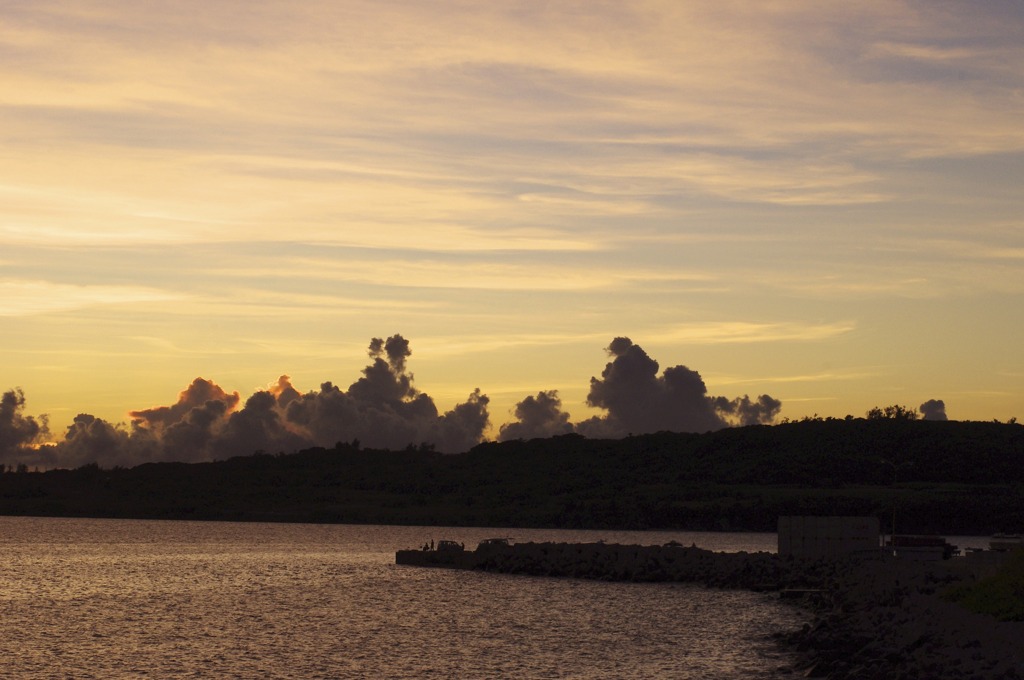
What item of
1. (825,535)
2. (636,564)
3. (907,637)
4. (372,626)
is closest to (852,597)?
(907,637)

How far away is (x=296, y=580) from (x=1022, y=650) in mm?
79828

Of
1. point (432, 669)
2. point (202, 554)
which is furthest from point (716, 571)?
point (202, 554)

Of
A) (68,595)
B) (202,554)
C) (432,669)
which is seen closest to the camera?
(432,669)

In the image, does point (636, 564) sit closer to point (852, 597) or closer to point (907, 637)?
point (852, 597)

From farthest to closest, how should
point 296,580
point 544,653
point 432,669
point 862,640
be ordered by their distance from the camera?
1. point 296,580
2. point 544,653
3. point 432,669
4. point 862,640

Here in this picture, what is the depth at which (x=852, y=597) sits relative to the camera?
67.3 m

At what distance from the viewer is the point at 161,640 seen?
2520 inches

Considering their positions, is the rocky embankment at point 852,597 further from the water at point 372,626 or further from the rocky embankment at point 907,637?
the water at point 372,626

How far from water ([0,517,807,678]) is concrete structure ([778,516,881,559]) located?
51.5 feet

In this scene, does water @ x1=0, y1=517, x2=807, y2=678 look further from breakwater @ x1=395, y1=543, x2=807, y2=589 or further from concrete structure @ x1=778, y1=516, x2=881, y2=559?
concrete structure @ x1=778, y1=516, x2=881, y2=559

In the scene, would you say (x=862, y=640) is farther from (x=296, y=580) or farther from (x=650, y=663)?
(x=296, y=580)

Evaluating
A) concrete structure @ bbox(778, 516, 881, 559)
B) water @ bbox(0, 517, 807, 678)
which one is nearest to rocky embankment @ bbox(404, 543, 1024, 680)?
water @ bbox(0, 517, 807, 678)

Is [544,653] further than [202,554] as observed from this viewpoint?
No

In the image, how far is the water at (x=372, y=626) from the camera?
5441 centimetres
